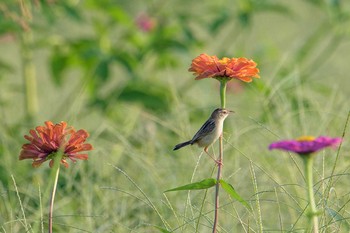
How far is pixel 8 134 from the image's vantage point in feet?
9.71

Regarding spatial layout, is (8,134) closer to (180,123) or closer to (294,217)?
(180,123)

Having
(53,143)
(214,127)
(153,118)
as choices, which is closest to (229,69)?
(214,127)

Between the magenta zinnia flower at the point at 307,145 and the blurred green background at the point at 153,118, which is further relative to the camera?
the blurred green background at the point at 153,118

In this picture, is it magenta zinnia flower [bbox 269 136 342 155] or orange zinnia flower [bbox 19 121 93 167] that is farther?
orange zinnia flower [bbox 19 121 93 167]

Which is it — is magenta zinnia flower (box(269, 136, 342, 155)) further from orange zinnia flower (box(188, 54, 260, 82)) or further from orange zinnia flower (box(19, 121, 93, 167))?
orange zinnia flower (box(19, 121, 93, 167))

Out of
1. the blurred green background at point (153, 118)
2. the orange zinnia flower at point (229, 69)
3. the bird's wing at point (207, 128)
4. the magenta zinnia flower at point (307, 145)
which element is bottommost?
the magenta zinnia flower at point (307, 145)

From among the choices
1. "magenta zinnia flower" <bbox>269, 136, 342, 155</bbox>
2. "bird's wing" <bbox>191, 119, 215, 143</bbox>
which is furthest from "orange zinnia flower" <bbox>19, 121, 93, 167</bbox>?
"magenta zinnia flower" <bbox>269, 136, 342, 155</bbox>

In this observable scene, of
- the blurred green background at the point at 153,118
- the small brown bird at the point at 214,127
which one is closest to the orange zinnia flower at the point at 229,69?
the small brown bird at the point at 214,127

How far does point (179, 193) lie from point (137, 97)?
611mm

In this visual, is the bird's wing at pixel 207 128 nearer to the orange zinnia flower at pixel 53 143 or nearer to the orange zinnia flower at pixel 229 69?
the orange zinnia flower at pixel 229 69

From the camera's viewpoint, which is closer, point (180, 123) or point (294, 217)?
point (294, 217)

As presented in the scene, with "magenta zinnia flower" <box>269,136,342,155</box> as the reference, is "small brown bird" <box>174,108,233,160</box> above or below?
above

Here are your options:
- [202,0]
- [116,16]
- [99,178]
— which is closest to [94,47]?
[116,16]

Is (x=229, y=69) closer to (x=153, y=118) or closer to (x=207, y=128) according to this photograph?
(x=207, y=128)
